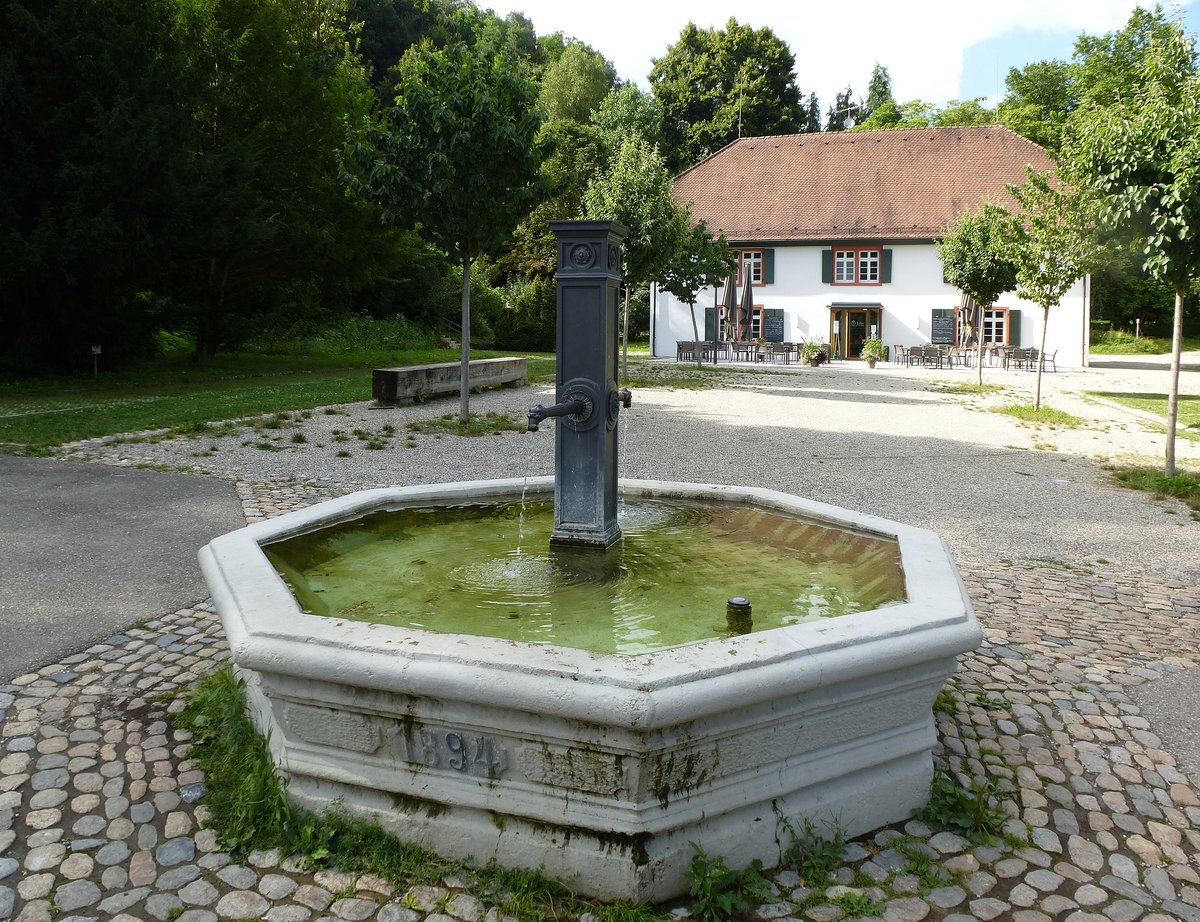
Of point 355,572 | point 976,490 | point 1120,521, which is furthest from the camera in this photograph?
point 976,490

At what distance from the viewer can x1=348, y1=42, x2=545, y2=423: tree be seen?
41.8ft

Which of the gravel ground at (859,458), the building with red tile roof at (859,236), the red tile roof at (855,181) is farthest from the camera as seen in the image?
the red tile roof at (855,181)

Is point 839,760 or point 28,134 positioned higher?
point 28,134

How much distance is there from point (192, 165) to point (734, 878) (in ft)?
65.1

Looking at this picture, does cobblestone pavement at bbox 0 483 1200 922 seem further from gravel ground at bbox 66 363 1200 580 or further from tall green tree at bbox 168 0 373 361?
tall green tree at bbox 168 0 373 361

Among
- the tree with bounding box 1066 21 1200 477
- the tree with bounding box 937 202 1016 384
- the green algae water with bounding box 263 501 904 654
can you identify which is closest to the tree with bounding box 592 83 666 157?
the tree with bounding box 937 202 1016 384

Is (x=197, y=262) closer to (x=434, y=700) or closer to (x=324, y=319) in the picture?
(x=324, y=319)

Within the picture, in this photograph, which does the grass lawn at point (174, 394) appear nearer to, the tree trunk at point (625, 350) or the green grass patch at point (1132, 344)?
the tree trunk at point (625, 350)

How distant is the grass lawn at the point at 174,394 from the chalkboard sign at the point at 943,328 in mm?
16646

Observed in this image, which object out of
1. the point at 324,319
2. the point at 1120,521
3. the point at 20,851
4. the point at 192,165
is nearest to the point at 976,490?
the point at 1120,521

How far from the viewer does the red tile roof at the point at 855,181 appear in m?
37.7

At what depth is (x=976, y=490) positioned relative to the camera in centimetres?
980

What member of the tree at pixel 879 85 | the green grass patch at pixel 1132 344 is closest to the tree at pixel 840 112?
the tree at pixel 879 85

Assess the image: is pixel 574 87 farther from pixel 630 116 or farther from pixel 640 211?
pixel 640 211
